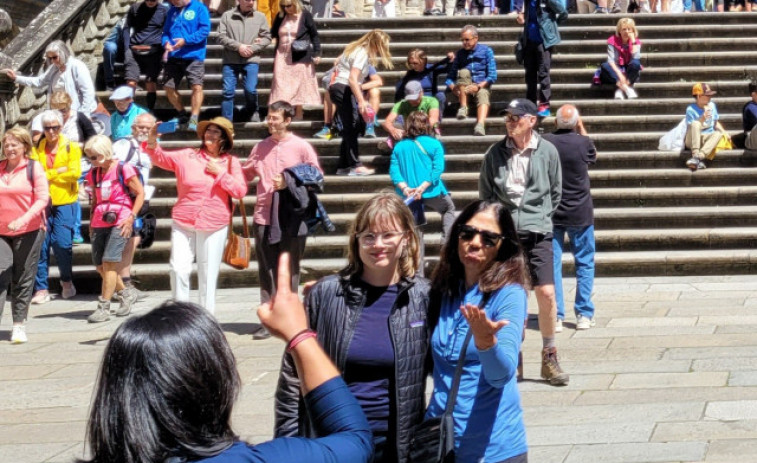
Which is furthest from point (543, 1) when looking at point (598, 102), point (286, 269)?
point (286, 269)

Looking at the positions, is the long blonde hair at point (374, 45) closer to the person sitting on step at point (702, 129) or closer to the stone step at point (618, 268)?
the stone step at point (618, 268)

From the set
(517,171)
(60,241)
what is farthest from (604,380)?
(60,241)

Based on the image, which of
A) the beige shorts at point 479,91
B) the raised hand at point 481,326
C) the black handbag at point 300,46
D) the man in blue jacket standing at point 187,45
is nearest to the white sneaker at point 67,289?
the man in blue jacket standing at point 187,45

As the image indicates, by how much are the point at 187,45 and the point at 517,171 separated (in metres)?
8.32

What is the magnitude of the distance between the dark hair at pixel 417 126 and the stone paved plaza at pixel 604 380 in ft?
6.59

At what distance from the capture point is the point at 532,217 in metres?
8.71

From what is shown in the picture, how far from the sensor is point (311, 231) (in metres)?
10.4

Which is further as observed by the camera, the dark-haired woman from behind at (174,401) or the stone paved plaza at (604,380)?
the stone paved plaza at (604,380)

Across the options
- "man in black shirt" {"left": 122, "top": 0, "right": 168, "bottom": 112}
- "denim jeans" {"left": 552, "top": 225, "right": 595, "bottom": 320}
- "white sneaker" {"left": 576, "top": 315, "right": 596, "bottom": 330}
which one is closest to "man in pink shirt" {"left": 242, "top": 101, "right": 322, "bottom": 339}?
"denim jeans" {"left": 552, "top": 225, "right": 595, "bottom": 320}

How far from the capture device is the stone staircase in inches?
526

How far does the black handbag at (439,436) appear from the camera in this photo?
13.9ft

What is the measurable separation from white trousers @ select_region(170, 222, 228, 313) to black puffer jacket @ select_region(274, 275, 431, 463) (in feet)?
18.7

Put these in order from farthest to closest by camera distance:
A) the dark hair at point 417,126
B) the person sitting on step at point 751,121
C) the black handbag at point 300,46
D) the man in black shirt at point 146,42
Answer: the man in black shirt at point 146,42, the black handbag at point 300,46, the person sitting on step at point 751,121, the dark hair at point 417,126

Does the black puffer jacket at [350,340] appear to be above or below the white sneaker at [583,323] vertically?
above
